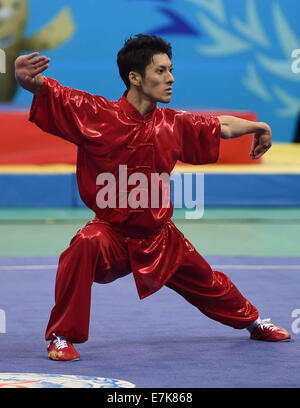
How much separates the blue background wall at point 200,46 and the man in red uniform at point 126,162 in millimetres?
6402

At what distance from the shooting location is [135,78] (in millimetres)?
3998

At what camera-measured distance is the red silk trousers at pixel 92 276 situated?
3.86 m

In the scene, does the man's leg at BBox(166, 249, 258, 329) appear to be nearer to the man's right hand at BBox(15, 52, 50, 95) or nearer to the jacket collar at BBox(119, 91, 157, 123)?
the jacket collar at BBox(119, 91, 157, 123)

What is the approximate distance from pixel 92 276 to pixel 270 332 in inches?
33.2

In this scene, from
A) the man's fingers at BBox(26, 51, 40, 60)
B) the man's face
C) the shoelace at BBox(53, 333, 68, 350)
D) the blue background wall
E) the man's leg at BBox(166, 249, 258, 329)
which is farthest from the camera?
the blue background wall

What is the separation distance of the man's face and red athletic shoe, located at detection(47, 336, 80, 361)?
1.06 meters

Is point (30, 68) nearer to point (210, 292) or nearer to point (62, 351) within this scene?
point (62, 351)

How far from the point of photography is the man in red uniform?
12.7 ft

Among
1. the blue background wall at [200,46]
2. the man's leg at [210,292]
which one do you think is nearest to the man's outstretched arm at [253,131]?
the man's leg at [210,292]

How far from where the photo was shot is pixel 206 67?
1070 centimetres

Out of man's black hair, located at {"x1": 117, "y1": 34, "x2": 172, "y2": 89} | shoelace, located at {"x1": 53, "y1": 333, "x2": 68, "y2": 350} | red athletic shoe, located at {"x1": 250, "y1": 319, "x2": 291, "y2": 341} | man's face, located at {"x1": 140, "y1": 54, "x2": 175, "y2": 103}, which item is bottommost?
shoelace, located at {"x1": 53, "y1": 333, "x2": 68, "y2": 350}

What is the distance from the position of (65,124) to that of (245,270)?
7.34 feet

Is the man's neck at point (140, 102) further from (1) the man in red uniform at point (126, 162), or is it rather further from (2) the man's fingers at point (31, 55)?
(2) the man's fingers at point (31, 55)

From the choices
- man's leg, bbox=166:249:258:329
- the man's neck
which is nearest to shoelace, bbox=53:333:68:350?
man's leg, bbox=166:249:258:329
